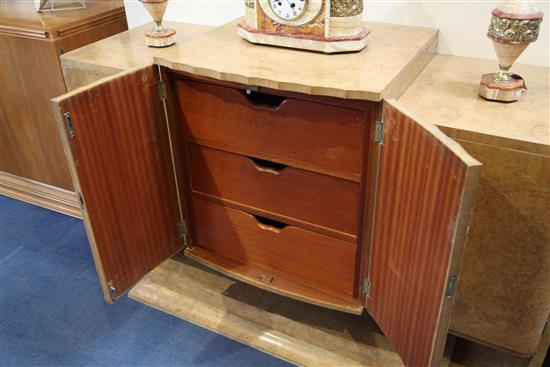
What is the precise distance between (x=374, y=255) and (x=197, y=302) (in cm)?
58

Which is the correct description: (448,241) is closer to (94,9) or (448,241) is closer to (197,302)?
(197,302)

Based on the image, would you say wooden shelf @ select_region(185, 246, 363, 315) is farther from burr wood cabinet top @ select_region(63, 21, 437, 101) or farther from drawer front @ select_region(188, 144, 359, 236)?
burr wood cabinet top @ select_region(63, 21, 437, 101)

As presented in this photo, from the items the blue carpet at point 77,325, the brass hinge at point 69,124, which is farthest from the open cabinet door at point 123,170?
the blue carpet at point 77,325

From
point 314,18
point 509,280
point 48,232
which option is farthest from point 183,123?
point 48,232

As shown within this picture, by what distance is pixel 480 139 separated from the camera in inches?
34.1

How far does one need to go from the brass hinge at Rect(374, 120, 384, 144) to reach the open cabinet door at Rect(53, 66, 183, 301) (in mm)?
482

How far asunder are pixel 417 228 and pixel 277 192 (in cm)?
34

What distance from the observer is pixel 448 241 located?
2.48ft

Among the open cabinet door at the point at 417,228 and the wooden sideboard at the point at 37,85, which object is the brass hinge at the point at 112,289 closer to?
the open cabinet door at the point at 417,228

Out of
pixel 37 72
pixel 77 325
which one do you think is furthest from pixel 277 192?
pixel 37 72

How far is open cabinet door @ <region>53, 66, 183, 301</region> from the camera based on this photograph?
0.96m

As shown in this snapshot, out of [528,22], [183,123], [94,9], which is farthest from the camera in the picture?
[94,9]

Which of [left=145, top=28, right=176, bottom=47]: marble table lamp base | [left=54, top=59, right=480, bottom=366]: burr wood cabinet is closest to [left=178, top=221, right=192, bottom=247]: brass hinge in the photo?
[left=54, top=59, right=480, bottom=366]: burr wood cabinet

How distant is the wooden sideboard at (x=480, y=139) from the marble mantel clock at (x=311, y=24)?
0.03m
